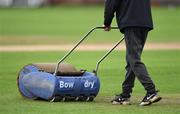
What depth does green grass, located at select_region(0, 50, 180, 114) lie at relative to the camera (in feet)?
41.5

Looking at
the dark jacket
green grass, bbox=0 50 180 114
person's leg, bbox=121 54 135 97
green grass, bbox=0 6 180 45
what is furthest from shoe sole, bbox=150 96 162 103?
green grass, bbox=0 6 180 45

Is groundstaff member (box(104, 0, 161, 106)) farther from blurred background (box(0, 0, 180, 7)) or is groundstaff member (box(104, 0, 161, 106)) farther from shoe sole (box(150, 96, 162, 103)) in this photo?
blurred background (box(0, 0, 180, 7))

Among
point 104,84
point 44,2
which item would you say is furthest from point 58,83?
point 44,2

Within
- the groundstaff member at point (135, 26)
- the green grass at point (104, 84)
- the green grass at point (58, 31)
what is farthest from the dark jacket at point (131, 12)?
the green grass at point (58, 31)

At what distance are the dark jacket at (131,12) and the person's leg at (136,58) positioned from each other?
121 mm

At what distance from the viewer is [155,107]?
42.9 ft

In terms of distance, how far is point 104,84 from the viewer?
17.0m

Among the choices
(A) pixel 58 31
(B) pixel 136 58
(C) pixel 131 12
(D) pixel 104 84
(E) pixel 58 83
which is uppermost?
(C) pixel 131 12

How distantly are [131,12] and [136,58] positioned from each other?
712mm

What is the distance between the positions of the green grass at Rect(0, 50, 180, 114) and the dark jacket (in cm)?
129

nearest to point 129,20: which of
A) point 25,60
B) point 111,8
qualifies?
point 111,8

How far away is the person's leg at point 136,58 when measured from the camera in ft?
42.8

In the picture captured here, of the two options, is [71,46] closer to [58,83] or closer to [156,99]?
[58,83]

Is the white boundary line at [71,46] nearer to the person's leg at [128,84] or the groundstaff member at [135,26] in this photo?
the person's leg at [128,84]
